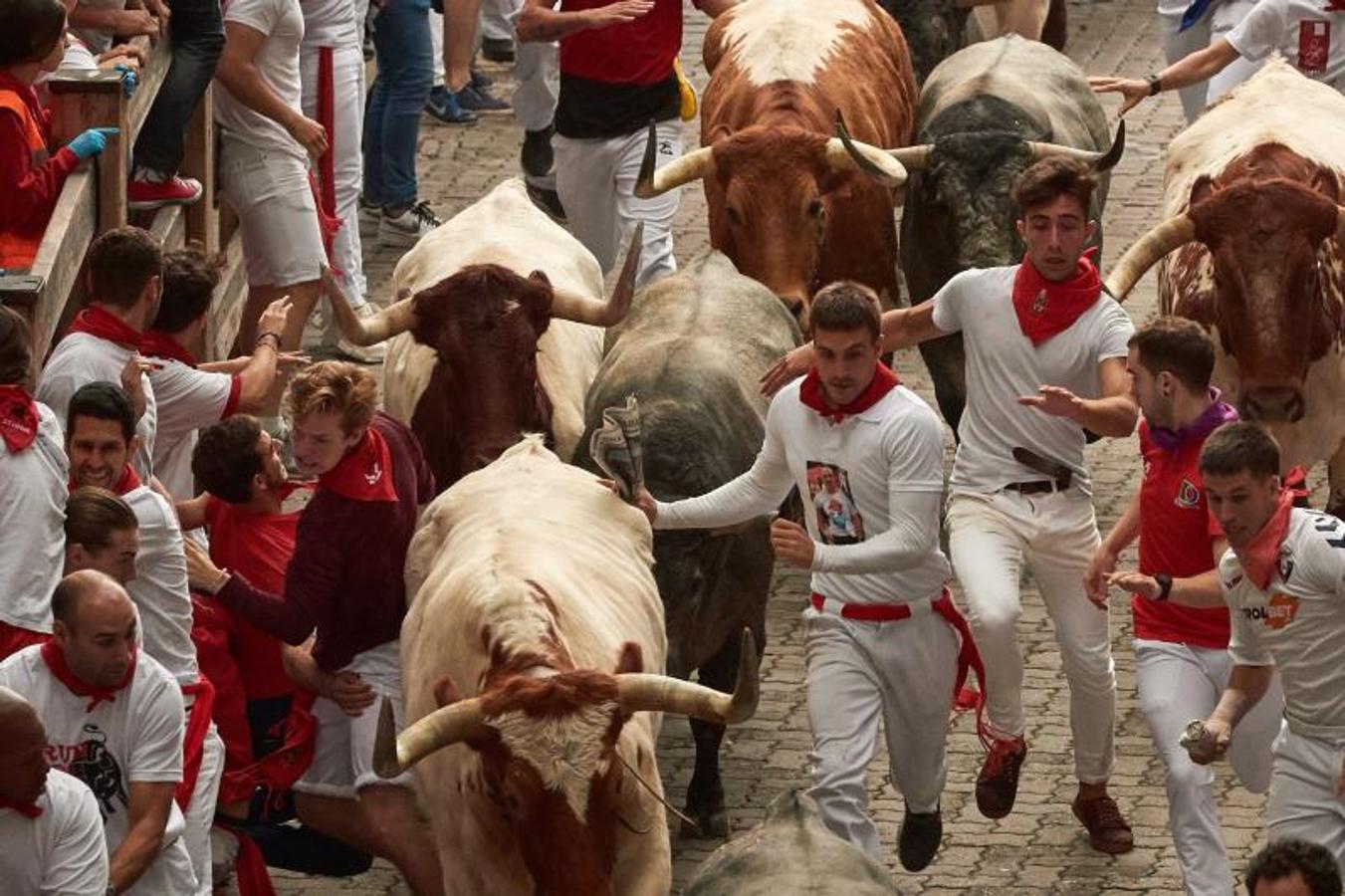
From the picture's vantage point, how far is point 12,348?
9633 mm

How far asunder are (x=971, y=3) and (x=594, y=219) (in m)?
3.00

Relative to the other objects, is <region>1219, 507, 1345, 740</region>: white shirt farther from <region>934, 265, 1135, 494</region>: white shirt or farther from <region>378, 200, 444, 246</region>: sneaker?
<region>378, 200, 444, 246</region>: sneaker

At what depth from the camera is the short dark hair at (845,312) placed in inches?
413

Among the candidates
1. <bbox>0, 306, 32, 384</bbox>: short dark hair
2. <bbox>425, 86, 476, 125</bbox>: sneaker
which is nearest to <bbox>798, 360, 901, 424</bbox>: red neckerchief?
<bbox>0, 306, 32, 384</bbox>: short dark hair

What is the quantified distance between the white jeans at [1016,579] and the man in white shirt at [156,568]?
2.72 m

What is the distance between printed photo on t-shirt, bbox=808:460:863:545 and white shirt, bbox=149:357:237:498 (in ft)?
7.12

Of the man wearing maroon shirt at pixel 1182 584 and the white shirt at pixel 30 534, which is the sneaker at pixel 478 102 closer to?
the man wearing maroon shirt at pixel 1182 584

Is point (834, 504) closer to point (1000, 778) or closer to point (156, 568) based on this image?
point (1000, 778)

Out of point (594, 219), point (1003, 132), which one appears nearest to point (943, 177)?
point (1003, 132)

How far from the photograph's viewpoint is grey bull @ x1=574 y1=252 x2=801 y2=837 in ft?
38.4

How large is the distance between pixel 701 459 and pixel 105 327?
223 centimetres

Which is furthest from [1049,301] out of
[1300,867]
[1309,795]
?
[1300,867]

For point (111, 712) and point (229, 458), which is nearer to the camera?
point (111, 712)

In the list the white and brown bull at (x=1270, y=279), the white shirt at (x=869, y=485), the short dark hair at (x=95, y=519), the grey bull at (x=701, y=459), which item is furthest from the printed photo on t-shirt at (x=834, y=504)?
the short dark hair at (x=95, y=519)
